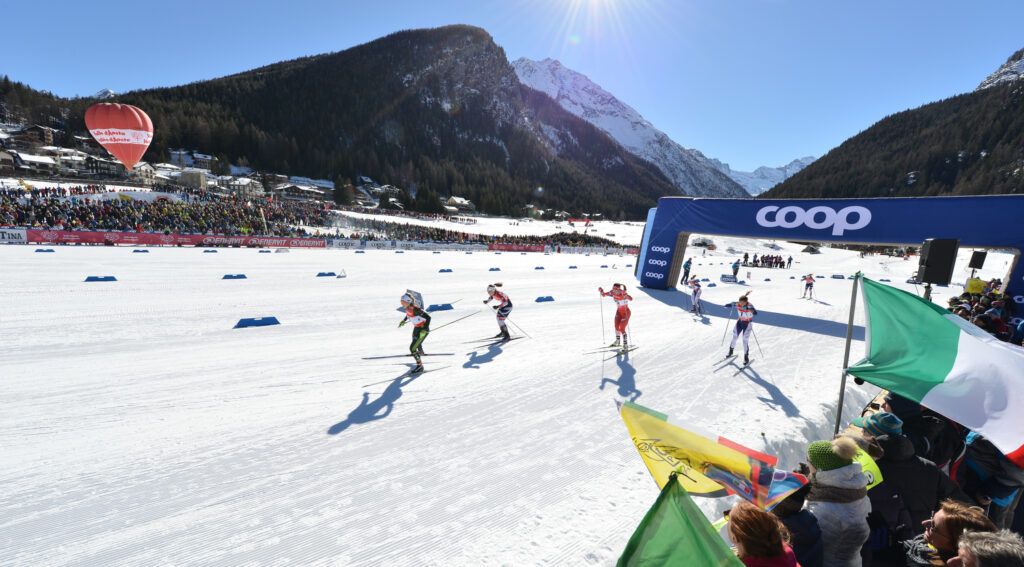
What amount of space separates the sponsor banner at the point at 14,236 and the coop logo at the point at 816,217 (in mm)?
36905

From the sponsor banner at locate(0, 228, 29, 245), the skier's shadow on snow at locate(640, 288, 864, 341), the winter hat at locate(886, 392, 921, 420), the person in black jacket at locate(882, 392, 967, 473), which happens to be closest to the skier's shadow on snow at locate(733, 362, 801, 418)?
the winter hat at locate(886, 392, 921, 420)

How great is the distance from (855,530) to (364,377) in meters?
6.28

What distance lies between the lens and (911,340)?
3.87 metres

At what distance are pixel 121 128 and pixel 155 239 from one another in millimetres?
15007

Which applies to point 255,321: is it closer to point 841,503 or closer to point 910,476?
point 841,503

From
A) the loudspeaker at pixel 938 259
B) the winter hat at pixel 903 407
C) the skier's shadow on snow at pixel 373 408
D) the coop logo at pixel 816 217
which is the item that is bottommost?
the skier's shadow on snow at pixel 373 408

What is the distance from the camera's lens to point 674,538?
1807mm

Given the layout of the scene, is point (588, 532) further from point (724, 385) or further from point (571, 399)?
point (724, 385)

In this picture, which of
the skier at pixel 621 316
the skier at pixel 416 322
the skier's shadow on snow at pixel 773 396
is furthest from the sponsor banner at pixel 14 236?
the skier's shadow on snow at pixel 773 396

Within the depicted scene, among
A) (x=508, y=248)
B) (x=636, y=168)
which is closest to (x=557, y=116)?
(x=636, y=168)

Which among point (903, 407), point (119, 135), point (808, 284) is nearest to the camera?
point (903, 407)

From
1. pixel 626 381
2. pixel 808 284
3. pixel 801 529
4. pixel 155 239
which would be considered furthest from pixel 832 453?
pixel 155 239

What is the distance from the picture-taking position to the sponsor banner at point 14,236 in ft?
64.7

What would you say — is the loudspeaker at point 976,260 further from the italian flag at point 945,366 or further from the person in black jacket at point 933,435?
the italian flag at point 945,366
